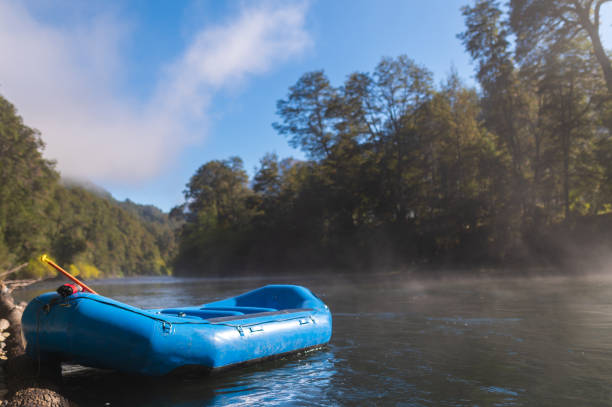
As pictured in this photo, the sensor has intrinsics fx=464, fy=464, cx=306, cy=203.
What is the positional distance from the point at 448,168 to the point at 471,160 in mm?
1438

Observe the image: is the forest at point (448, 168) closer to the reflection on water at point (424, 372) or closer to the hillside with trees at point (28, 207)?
the hillside with trees at point (28, 207)

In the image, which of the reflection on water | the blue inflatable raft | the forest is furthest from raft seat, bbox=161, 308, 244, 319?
the forest

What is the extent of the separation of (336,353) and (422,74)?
925 inches

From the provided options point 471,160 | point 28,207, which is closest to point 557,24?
point 471,160

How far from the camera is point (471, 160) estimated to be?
78.0 feet

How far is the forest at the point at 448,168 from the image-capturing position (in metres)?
19.9

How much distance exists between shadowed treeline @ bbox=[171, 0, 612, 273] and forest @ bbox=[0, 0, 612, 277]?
0.07 meters

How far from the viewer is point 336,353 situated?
6281mm

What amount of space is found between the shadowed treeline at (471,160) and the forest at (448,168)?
0.23ft

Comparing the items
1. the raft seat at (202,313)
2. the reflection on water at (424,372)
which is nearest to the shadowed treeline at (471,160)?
the reflection on water at (424,372)

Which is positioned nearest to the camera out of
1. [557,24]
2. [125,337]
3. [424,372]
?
[125,337]

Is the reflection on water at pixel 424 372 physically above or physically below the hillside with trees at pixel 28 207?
below

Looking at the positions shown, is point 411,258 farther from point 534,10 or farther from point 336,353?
point 336,353

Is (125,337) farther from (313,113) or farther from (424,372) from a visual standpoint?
(313,113)
